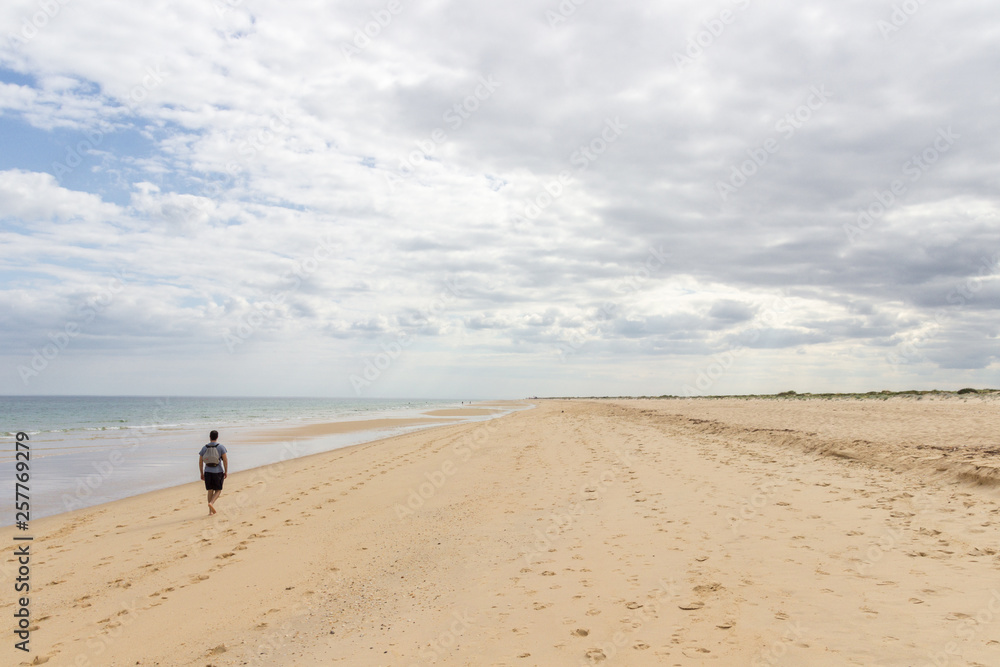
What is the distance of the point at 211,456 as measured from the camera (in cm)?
1310

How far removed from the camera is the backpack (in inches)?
513

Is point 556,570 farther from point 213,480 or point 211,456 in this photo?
point 211,456

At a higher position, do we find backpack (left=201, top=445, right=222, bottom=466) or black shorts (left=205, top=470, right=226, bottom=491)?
backpack (left=201, top=445, right=222, bottom=466)

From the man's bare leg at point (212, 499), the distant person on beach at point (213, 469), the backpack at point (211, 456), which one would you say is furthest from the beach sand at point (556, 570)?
the backpack at point (211, 456)

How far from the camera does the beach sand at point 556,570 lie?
17.1ft

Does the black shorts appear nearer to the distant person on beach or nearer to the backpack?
the distant person on beach

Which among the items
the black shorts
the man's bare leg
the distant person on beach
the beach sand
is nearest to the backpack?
the distant person on beach

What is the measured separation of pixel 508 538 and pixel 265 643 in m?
4.18

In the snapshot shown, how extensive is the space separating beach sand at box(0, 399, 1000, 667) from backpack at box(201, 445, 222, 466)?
125 centimetres

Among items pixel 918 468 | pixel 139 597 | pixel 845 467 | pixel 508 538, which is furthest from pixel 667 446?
pixel 139 597

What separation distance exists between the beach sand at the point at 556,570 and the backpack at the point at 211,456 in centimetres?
125

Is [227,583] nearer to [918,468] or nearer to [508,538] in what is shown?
[508,538]

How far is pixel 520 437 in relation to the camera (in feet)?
85.3

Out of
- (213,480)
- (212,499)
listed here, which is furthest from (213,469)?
(212,499)
